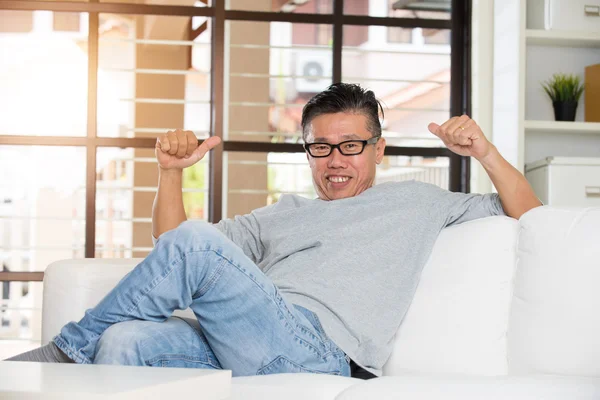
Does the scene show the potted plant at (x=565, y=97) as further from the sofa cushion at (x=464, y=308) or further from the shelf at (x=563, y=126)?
the sofa cushion at (x=464, y=308)

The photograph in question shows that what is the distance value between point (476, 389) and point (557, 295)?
49 centimetres

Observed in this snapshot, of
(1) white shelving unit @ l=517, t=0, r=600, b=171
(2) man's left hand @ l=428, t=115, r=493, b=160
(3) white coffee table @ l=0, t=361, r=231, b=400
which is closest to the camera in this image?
(3) white coffee table @ l=0, t=361, r=231, b=400

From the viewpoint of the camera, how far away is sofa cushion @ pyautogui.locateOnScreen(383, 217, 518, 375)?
1881mm

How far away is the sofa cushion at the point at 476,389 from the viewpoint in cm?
133

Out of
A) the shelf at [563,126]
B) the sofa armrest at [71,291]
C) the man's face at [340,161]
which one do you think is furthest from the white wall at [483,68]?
the sofa armrest at [71,291]

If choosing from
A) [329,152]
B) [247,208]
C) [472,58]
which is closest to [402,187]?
[329,152]

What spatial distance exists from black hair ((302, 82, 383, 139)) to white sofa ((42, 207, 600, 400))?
0.42m

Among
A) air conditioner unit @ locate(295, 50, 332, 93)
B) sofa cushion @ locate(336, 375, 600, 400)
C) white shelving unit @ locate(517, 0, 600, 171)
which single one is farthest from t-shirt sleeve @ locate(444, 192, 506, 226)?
air conditioner unit @ locate(295, 50, 332, 93)

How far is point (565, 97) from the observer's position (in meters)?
3.54

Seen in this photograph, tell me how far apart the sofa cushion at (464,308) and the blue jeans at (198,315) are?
1.03ft

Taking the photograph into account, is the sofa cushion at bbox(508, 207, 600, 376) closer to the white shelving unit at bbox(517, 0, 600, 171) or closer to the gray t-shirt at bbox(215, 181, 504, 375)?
the gray t-shirt at bbox(215, 181, 504, 375)

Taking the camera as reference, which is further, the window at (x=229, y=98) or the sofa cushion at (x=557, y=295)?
the window at (x=229, y=98)

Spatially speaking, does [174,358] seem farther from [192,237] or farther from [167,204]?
[167,204]

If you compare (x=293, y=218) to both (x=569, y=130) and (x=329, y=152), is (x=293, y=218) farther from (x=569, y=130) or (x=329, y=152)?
(x=569, y=130)
